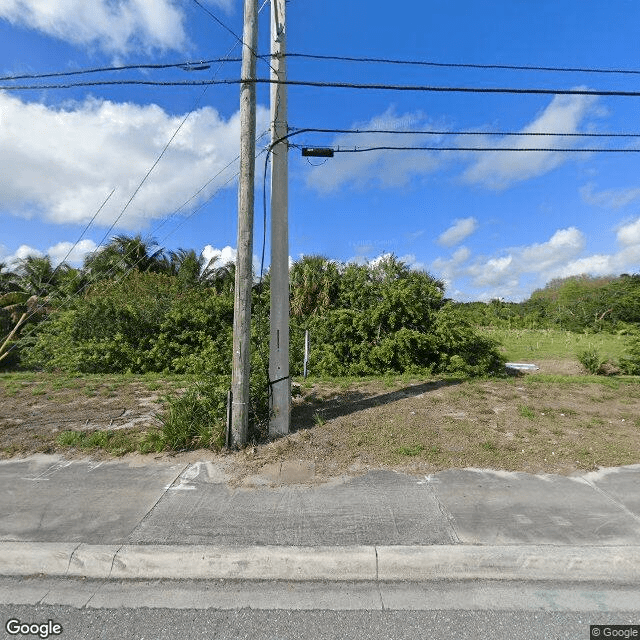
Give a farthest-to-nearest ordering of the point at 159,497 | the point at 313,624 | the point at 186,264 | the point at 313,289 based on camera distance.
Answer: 1. the point at 186,264
2. the point at 313,289
3. the point at 159,497
4. the point at 313,624

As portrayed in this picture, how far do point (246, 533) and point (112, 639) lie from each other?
3.57 ft

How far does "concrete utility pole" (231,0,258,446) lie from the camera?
5.02 metres

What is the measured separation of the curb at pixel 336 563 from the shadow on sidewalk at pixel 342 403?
251cm

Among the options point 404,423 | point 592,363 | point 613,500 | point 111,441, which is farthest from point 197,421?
point 592,363

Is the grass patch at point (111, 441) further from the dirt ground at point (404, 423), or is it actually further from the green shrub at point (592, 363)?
the green shrub at point (592, 363)

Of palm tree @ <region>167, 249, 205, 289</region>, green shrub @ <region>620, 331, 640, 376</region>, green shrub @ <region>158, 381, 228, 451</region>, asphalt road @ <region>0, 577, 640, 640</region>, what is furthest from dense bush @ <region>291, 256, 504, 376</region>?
palm tree @ <region>167, 249, 205, 289</region>

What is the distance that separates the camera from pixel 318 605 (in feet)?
9.01

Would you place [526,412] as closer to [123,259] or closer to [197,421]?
[197,421]

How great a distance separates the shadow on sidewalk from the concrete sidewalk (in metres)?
1.48

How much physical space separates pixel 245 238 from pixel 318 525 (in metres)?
3.16

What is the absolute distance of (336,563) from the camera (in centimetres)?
305

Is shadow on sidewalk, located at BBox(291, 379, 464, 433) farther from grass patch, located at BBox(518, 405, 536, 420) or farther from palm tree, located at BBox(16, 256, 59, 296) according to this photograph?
palm tree, located at BBox(16, 256, 59, 296)

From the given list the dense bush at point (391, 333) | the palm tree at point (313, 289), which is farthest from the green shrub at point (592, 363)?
the palm tree at point (313, 289)

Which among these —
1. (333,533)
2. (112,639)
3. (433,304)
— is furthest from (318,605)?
(433,304)
